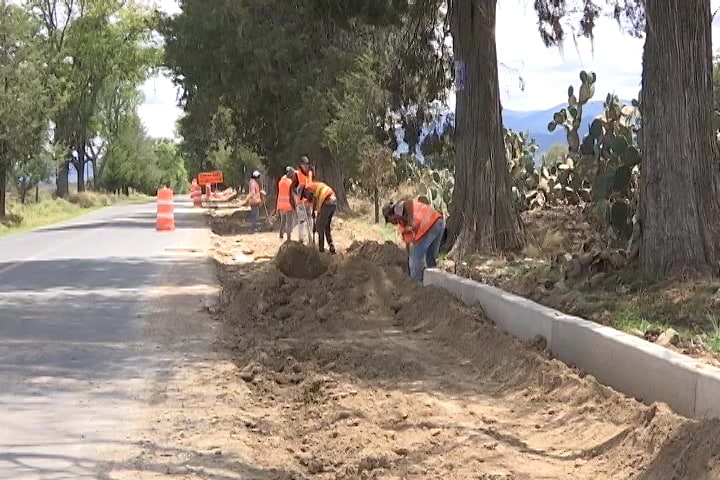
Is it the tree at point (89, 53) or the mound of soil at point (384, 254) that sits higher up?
the tree at point (89, 53)

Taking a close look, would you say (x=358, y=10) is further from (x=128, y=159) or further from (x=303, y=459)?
(x=128, y=159)

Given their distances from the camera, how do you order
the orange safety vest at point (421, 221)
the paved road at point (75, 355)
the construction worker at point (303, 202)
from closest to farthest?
the paved road at point (75, 355), the orange safety vest at point (421, 221), the construction worker at point (303, 202)

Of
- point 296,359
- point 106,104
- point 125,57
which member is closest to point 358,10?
point 296,359

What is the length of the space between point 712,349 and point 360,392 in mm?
2759

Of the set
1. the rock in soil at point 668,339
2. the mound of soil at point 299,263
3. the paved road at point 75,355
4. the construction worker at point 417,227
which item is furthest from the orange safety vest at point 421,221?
the rock in soil at point 668,339

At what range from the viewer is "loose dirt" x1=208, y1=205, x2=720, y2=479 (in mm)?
5453

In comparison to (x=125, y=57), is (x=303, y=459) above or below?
below

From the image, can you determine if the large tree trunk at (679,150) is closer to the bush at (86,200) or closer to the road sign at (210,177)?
the road sign at (210,177)

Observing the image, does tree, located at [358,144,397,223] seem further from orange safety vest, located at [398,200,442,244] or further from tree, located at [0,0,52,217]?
tree, located at [0,0,52,217]

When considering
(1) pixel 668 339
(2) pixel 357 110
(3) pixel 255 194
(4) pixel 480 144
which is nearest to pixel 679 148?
(1) pixel 668 339

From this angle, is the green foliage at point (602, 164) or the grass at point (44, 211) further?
the grass at point (44, 211)

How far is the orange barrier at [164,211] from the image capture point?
1095 inches

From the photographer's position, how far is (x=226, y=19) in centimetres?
2733

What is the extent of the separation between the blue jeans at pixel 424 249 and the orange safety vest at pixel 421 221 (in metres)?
0.08
